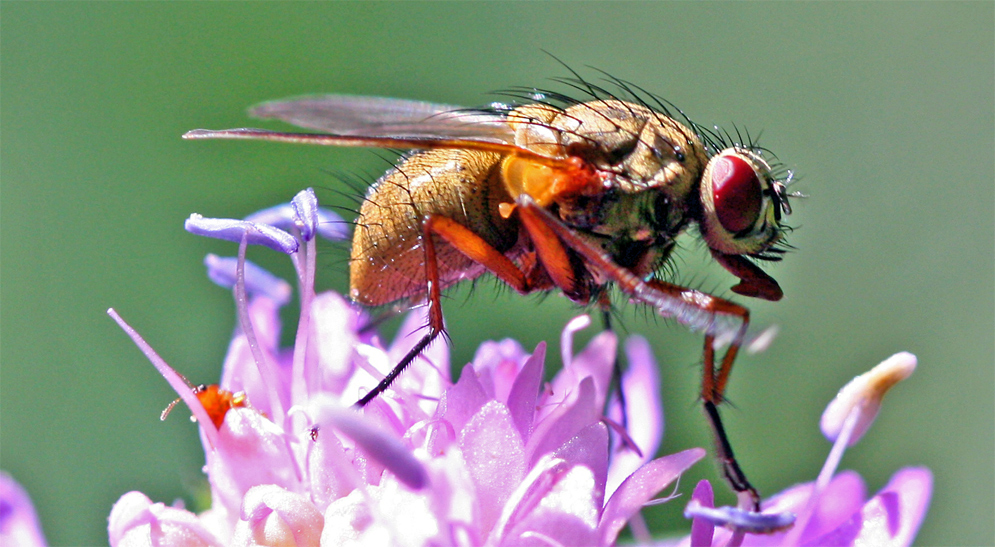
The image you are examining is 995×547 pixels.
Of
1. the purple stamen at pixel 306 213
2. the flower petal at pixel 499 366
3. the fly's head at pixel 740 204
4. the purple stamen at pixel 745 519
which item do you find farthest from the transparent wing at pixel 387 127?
the purple stamen at pixel 745 519

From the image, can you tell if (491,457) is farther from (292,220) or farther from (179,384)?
(292,220)

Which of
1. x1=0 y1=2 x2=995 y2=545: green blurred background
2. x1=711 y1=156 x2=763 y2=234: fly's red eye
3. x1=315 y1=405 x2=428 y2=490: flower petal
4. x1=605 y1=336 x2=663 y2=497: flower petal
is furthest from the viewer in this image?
x1=0 y1=2 x2=995 y2=545: green blurred background

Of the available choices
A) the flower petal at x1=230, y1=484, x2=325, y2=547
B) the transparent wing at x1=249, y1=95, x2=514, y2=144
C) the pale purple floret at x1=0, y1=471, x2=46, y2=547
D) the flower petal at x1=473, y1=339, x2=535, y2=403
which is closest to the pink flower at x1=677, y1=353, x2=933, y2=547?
the flower petal at x1=473, y1=339, x2=535, y2=403

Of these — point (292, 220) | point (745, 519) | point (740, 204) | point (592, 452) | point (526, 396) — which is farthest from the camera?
point (292, 220)

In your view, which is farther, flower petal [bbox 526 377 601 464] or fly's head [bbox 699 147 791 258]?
fly's head [bbox 699 147 791 258]

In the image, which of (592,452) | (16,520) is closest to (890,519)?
(592,452)

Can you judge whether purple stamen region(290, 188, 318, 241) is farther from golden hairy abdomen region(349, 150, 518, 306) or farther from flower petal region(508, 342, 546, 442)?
flower petal region(508, 342, 546, 442)
